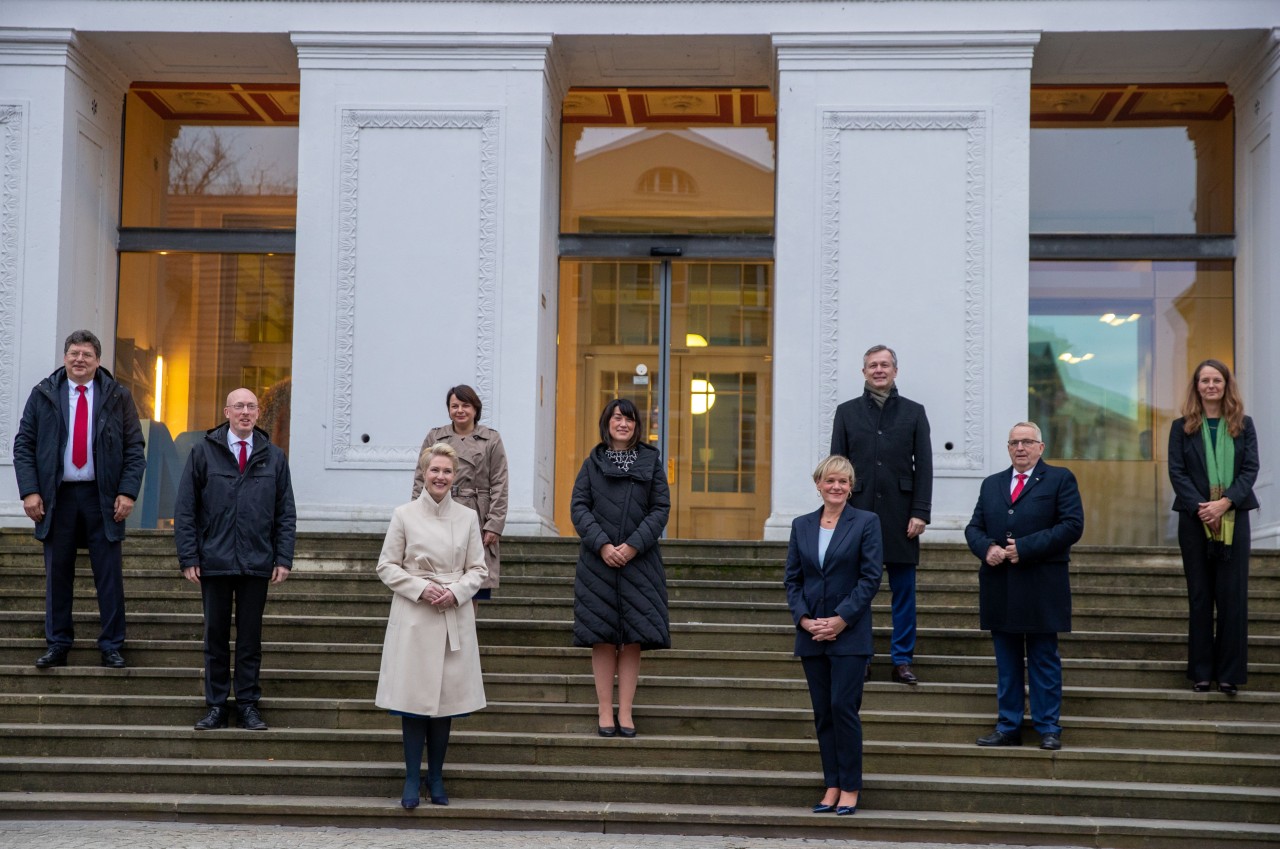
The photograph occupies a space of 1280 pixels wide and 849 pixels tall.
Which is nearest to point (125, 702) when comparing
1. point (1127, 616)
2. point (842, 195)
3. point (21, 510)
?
point (21, 510)

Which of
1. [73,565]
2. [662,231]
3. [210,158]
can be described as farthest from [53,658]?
[662,231]

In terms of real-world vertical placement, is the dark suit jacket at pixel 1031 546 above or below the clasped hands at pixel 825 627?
above

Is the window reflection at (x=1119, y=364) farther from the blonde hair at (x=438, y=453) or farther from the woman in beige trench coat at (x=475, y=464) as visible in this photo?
the blonde hair at (x=438, y=453)

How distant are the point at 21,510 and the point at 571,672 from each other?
5.62 meters

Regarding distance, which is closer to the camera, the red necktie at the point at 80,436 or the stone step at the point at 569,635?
the red necktie at the point at 80,436

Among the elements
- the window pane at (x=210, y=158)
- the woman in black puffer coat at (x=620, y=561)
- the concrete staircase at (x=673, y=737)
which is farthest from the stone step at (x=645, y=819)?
the window pane at (x=210, y=158)

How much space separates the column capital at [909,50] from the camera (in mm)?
12297

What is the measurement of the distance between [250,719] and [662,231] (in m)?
7.10

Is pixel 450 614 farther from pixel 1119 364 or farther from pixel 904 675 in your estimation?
pixel 1119 364

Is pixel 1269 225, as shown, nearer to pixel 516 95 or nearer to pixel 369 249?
pixel 516 95

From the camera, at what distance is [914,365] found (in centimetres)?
1213

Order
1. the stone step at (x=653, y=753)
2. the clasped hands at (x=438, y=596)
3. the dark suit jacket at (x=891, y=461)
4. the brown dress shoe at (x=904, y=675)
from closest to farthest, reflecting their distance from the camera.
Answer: the clasped hands at (x=438, y=596) < the stone step at (x=653, y=753) < the brown dress shoe at (x=904, y=675) < the dark suit jacket at (x=891, y=461)

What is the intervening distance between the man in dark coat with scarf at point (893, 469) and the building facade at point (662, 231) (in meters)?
3.17

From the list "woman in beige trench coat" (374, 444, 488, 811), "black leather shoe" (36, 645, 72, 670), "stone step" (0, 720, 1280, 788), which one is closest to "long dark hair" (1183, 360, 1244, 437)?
"stone step" (0, 720, 1280, 788)
